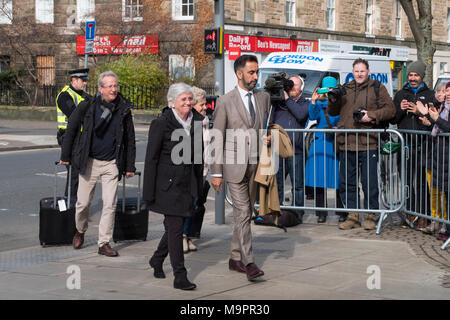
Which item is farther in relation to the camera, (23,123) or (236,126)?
(23,123)

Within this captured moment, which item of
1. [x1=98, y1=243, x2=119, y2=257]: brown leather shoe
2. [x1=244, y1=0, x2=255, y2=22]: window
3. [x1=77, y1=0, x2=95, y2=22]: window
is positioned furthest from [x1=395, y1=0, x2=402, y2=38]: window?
[x1=98, y1=243, x2=119, y2=257]: brown leather shoe

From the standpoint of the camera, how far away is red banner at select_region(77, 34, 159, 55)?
115 ft

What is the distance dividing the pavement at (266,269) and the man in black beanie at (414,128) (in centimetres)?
43

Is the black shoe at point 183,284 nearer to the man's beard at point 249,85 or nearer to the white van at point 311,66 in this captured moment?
the man's beard at point 249,85

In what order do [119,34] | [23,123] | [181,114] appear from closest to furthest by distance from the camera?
1. [181,114]
2. [23,123]
3. [119,34]

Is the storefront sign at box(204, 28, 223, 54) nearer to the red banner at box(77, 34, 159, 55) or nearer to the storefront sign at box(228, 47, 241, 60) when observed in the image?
the storefront sign at box(228, 47, 241, 60)

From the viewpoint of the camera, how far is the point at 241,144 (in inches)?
302

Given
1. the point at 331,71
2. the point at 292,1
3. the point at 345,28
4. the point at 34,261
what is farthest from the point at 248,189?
the point at 345,28

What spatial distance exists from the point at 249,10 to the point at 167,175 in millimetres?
28944

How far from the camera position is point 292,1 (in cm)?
3822

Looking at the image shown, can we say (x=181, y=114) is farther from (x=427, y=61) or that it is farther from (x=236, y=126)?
(x=427, y=61)

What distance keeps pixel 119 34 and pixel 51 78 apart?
464 cm

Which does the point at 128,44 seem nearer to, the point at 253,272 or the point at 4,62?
the point at 4,62
